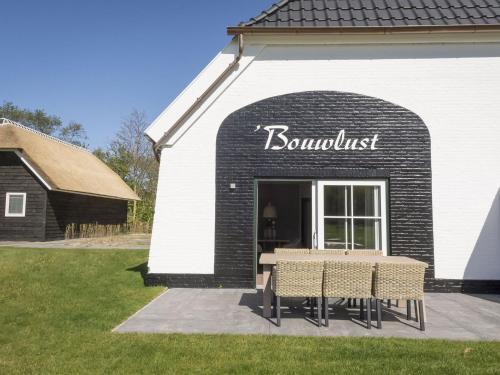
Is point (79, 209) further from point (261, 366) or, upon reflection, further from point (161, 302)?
point (261, 366)

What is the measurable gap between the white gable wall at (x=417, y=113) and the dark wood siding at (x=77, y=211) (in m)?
12.0

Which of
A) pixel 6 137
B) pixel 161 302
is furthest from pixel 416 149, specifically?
pixel 6 137

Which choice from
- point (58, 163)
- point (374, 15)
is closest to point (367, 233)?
point (374, 15)

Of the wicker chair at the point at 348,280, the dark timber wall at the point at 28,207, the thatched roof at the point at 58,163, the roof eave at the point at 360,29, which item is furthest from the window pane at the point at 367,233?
the dark timber wall at the point at 28,207

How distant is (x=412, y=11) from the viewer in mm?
8320

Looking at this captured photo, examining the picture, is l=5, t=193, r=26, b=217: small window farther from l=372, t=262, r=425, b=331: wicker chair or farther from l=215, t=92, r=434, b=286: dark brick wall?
l=372, t=262, r=425, b=331: wicker chair

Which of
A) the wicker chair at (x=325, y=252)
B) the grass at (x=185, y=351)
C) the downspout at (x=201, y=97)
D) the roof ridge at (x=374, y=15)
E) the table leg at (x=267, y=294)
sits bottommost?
the grass at (x=185, y=351)

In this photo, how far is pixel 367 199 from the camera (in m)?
7.86

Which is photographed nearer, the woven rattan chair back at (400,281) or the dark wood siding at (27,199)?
the woven rattan chair back at (400,281)

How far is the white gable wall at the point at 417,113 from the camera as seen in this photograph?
761 centimetres

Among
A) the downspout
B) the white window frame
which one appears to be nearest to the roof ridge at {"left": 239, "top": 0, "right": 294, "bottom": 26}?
the downspout

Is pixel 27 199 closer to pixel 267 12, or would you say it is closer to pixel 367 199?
pixel 267 12

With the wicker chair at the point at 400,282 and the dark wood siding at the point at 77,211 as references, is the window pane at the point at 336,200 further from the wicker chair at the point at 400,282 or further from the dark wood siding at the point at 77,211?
the dark wood siding at the point at 77,211

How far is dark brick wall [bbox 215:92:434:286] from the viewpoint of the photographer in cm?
772
